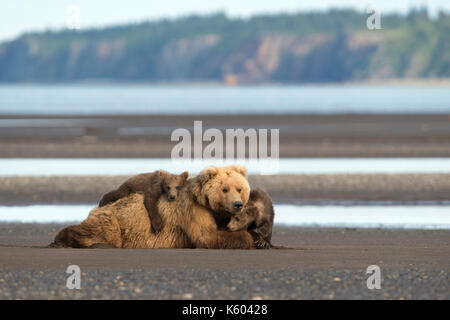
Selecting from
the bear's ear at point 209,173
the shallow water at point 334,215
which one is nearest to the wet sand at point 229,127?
the shallow water at point 334,215

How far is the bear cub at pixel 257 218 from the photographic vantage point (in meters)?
8.73

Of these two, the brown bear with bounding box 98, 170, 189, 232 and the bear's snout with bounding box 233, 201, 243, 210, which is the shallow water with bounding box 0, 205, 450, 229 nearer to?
the brown bear with bounding box 98, 170, 189, 232

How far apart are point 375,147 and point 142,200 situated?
59.3 feet

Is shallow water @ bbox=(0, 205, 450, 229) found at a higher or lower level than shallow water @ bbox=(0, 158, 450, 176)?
lower

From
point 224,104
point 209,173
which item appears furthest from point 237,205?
point 224,104

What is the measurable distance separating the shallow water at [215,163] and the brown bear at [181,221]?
10.2m

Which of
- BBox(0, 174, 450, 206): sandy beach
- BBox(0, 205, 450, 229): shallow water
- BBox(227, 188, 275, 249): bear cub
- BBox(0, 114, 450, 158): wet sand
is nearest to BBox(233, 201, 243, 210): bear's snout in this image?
BBox(227, 188, 275, 249): bear cub

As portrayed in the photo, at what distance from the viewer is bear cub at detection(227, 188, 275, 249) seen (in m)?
8.73

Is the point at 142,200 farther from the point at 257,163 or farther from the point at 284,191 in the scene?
the point at 257,163

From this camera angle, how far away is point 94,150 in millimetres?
25922

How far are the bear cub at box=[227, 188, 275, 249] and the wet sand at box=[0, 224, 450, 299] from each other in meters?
0.23

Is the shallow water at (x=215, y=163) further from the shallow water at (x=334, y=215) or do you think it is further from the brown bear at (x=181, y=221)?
the brown bear at (x=181, y=221)

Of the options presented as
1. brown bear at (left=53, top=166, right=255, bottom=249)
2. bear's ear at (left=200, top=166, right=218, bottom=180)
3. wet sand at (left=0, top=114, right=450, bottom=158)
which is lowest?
brown bear at (left=53, top=166, right=255, bottom=249)

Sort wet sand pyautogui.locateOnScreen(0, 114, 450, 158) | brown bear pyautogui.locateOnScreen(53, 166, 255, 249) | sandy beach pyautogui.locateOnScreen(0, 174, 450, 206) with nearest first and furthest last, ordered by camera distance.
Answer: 1. brown bear pyautogui.locateOnScreen(53, 166, 255, 249)
2. sandy beach pyautogui.locateOnScreen(0, 174, 450, 206)
3. wet sand pyautogui.locateOnScreen(0, 114, 450, 158)
